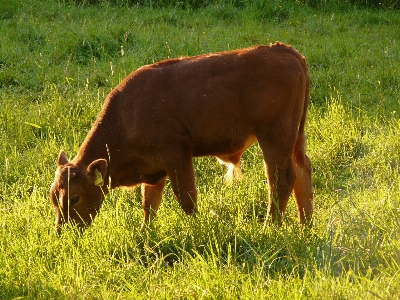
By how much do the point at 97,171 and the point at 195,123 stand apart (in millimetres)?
870

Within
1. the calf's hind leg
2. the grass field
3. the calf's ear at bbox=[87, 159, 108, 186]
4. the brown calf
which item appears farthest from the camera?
the calf's hind leg

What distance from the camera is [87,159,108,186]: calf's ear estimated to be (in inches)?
212

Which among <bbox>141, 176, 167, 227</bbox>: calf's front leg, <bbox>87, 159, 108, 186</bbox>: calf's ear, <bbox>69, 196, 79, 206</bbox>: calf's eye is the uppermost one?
→ <bbox>87, 159, 108, 186</bbox>: calf's ear

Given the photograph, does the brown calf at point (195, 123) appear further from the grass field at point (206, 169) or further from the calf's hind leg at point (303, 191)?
the grass field at point (206, 169)

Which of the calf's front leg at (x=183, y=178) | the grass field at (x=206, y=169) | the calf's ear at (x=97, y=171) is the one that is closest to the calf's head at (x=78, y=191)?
the calf's ear at (x=97, y=171)

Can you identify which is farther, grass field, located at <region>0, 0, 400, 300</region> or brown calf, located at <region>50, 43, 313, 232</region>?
brown calf, located at <region>50, 43, 313, 232</region>

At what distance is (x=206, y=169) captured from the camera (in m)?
6.91

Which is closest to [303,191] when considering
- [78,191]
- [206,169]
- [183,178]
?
[183,178]

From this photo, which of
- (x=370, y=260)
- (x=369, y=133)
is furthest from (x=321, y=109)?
(x=370, y=260)

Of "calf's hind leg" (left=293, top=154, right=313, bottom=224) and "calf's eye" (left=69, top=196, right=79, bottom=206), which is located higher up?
"calf's eye" (left=69, top=196, right=79, bottom=206)

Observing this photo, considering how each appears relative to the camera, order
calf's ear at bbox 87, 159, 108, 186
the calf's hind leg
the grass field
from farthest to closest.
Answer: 1. the calf's hind leg
2. calf's ear at bbox 87, 159, 108, 186
3. the grass field

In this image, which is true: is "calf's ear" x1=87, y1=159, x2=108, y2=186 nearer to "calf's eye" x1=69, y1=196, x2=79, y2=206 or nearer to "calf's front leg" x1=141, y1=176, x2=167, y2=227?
"calf's eye" x1=69, y1=196, x2=79, y2=206

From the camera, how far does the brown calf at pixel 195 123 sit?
18.3ft

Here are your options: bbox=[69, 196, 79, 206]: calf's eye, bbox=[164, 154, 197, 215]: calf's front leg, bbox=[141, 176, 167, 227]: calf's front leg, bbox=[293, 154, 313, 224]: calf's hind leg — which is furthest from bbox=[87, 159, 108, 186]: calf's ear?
bbox=[293, 154, 313, 224]: calf's hind leg
